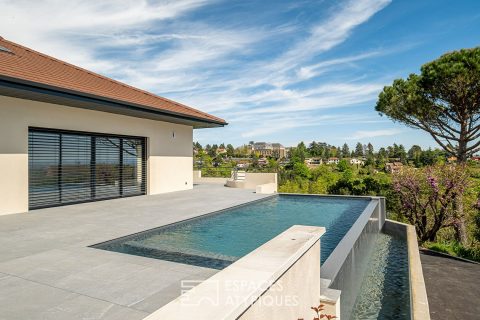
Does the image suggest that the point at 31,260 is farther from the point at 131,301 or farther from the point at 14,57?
the point at 14,57

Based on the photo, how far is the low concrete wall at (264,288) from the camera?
174cm

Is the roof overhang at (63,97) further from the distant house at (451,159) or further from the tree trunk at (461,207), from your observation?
the distant house at (451,159)

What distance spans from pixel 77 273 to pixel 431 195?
51.4 ft

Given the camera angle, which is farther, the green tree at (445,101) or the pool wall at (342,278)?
the green tree at (445,101)

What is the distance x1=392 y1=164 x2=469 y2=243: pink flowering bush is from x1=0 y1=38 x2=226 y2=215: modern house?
10594mm

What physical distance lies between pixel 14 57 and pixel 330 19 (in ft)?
42.9

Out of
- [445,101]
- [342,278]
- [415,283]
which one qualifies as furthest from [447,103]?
[342,278]

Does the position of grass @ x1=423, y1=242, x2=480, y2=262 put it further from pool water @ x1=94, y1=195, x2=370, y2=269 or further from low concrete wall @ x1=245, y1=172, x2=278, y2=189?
low concrete wall @ x1=245, y1=172, x2=278, y2=189

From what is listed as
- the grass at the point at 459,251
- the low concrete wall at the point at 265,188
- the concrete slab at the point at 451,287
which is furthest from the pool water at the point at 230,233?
the grass at the point at 459,251

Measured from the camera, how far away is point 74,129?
34.0 ft

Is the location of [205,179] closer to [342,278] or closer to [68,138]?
[68,138]

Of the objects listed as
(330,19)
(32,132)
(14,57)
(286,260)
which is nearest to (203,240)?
(286,260)

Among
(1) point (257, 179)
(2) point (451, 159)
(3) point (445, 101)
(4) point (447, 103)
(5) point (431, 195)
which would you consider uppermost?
(3) point (445, 101)

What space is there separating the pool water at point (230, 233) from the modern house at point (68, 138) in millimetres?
4769
